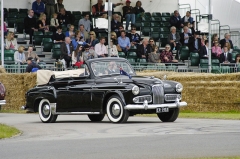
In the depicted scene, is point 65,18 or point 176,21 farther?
point 176,21

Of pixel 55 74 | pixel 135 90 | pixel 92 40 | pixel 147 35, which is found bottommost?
pixel 135 90

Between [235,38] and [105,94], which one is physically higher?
[235,38]

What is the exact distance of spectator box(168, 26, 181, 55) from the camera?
35.8 metres

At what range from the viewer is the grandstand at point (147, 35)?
3169 centimetres

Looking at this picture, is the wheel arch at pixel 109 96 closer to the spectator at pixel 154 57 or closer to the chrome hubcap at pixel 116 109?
the chrome hubcap at pixel 116 109

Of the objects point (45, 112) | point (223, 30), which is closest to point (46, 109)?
point (45, 112)

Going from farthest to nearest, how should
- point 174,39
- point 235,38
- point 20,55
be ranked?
point 235,38
point 174,39
point 20,55

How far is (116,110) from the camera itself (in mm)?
18953

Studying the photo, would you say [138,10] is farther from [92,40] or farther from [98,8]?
[92,40]

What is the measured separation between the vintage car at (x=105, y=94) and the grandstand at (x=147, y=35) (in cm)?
840

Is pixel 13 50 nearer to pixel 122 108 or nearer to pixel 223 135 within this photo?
pixel 122 108

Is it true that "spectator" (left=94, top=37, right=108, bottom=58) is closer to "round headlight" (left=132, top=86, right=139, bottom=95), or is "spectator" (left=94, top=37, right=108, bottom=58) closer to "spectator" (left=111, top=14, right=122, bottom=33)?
"spectator" (left=111, top=14, right=122, bottom=33)

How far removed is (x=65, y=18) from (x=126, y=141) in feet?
74.3

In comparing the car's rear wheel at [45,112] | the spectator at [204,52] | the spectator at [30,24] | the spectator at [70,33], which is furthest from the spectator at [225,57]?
the car's rear wheel at [45,112]
